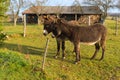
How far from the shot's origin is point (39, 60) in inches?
393

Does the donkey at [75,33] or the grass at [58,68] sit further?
the donkey at [75,33]

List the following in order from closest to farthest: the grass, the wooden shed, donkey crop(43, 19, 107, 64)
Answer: the grass → donkey crop(43, 19, 107, 64) → the wooden shed

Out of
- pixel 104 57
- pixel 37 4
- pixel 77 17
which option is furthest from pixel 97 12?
pixel 104 57

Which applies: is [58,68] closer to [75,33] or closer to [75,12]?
[75,33]

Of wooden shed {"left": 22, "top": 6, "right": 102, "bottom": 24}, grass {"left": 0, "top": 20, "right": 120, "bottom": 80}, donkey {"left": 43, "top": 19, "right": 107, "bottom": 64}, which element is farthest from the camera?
wooden shed {"left": 22, "top": 6, "right": 102, "bottom": 24}

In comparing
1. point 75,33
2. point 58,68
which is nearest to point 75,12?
point 75,33

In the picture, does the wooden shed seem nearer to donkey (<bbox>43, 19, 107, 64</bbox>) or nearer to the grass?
donkey (<bbox>43, 19, 107, 64</bbox>)

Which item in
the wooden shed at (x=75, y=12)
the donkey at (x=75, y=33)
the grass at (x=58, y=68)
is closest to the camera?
the grass at (x=58, y=68)

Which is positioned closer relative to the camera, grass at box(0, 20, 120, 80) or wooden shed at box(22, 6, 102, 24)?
grass at box(0, 20, 120, 80)

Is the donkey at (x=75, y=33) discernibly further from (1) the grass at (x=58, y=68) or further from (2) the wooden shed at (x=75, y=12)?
(2) the wooden shed at (x=75, y=12)

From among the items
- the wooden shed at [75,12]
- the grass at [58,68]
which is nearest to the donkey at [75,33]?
the grass at [58,68]

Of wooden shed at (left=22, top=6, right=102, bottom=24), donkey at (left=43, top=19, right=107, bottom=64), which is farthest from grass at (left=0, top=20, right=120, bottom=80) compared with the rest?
wooden shed at (left=22, top=6, right=102, bottom=24)

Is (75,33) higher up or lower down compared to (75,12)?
higher up

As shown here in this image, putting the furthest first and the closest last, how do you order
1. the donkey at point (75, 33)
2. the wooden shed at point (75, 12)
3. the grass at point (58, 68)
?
the wooden shed at point (75, 12), the donkey at point (75, 33), the grass at point (58, 68)
